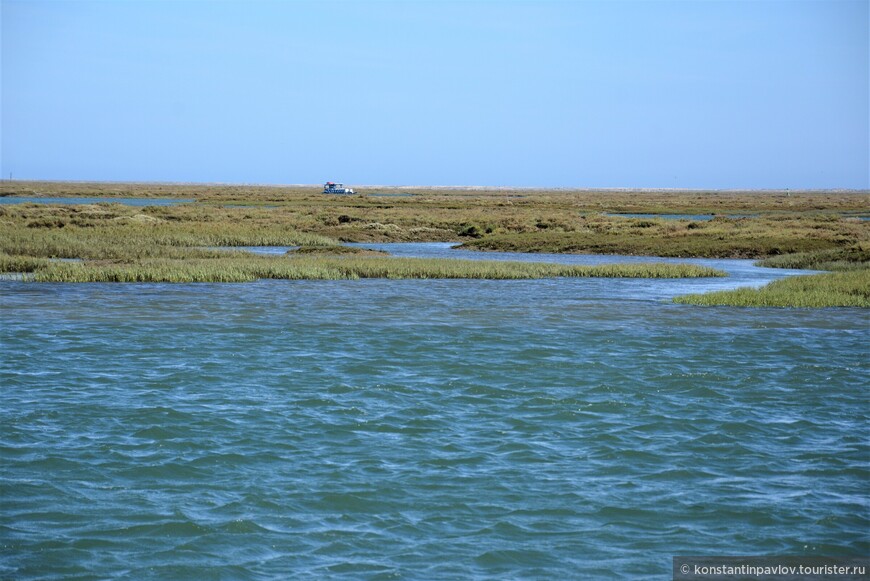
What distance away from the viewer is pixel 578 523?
11250 mm

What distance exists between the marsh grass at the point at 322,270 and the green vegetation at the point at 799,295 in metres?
8.62

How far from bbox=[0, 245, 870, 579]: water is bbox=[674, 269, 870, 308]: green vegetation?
4823mm

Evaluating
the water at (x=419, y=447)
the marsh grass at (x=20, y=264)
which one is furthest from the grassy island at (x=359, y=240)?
the water at (x=419, y=447)

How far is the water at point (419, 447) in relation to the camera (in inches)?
415

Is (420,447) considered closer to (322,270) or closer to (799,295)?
(799,295)

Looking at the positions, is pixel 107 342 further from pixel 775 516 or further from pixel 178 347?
pixel 775 516

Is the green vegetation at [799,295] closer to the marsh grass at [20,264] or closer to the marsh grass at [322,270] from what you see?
the marsh grass at [322,270]

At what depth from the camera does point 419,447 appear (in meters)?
A: 14.3

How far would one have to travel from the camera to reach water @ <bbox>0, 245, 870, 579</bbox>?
1053cm

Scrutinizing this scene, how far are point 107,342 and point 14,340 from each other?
7.67ft

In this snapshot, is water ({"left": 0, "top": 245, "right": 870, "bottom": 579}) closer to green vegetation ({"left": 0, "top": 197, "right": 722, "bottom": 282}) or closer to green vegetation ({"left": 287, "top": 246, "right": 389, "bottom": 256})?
green vegetation ({"left": 0, "top": 197, "right": 722, "bottom": 282})

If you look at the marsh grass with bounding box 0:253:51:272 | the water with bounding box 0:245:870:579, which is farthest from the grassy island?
the water with bounding box 0:245:870:579

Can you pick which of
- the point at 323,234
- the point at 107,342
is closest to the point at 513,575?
the point at 107,342

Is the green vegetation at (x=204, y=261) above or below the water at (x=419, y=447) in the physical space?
above
